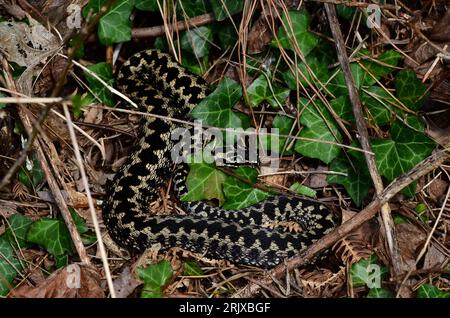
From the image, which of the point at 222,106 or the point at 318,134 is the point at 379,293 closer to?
the point at 318,134

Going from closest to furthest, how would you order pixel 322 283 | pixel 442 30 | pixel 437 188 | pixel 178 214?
pixel 322 283 < pixel 437 188 < pixel 442 30 < pixel 178 214

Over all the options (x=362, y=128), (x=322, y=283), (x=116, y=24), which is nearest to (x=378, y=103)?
(x=362, y=128)

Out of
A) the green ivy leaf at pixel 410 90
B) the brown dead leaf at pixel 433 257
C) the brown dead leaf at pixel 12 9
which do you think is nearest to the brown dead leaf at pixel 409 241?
the brown dead leaf at pixel 433 257

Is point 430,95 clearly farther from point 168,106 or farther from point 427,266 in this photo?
point 168,106

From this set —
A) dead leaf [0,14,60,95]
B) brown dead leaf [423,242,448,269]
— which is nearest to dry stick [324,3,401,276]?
brown dead leaf [423,242,448,269]

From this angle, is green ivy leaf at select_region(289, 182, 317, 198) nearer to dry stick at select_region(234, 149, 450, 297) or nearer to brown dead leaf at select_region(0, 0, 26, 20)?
dry stick at select_region(234, 149, 450, 297)

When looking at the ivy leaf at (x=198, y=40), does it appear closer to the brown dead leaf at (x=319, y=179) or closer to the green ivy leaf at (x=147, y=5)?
the green ivy leaf at (x=147, y=5)
